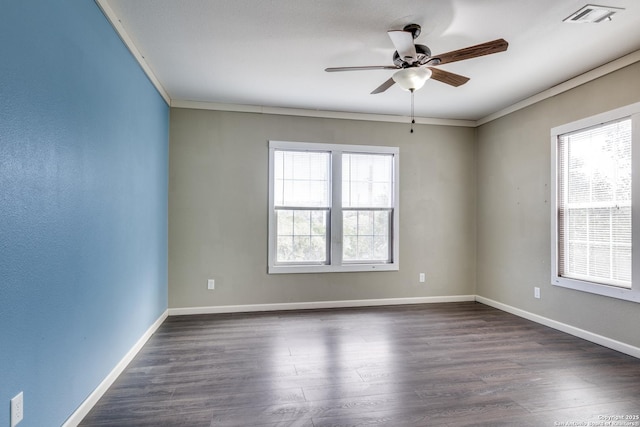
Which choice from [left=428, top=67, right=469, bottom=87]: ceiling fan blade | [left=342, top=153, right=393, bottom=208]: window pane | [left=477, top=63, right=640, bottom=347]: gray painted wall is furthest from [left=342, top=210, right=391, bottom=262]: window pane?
[left=428, top=67, right=469, bottom=87]: ceiling fan blade

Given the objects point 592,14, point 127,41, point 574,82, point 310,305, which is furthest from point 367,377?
point 574,82

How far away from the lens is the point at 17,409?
1.50 metres

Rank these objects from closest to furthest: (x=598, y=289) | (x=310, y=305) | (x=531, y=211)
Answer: (x=598, y=289) → (x=531, y=211) → (x=310, y=305)

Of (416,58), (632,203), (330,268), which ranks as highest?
(416,58)

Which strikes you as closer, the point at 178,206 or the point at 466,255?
the point at 178,206

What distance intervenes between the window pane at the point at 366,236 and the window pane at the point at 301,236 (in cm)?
31

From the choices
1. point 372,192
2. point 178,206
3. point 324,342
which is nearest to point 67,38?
point 178,206

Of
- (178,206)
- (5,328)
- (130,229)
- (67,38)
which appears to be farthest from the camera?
(178,206)

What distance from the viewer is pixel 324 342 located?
3.39 meters

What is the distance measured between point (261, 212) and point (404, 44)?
9.15ft

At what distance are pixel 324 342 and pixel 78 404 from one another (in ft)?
6.59

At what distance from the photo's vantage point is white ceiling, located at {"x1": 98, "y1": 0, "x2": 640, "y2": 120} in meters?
2.42

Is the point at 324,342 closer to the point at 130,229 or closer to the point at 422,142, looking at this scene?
the point at 130,229

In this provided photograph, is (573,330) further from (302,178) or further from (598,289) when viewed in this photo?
(302,178)
